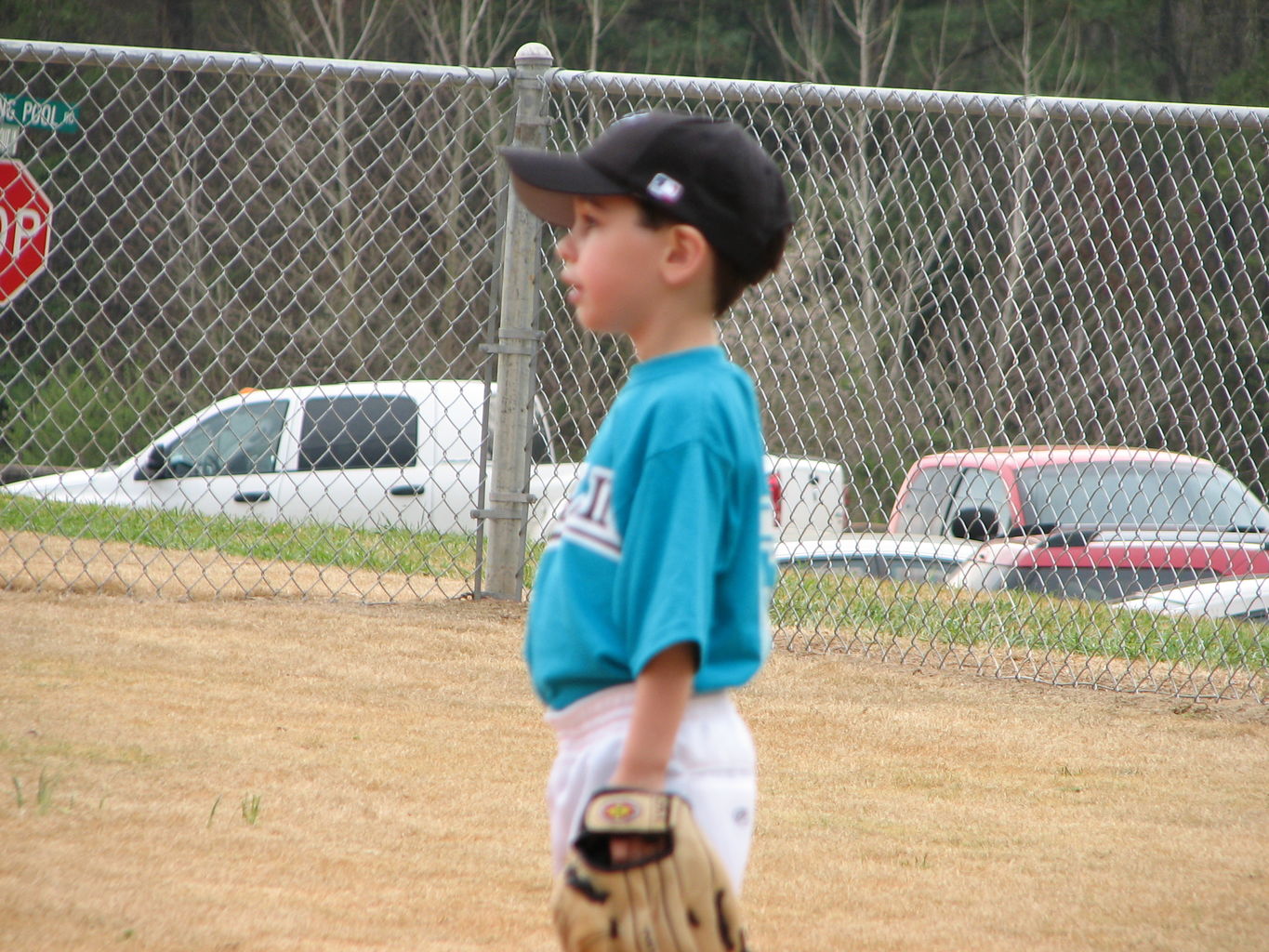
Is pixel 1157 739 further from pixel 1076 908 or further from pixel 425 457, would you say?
pixel 425 457

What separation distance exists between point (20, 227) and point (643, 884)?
13.6ft

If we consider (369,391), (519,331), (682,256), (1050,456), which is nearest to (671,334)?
(682,256)

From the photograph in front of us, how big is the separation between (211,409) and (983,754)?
7055 millimetres

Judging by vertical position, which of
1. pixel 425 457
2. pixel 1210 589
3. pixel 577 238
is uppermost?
pixel 577 238

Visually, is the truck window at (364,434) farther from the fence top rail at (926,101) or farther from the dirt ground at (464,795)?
the fence top rail at (926,101)

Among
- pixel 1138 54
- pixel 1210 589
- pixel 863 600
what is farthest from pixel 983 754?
pixel 1138 54

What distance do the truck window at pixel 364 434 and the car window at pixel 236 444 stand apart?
0.74 ft

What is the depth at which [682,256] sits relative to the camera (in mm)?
1656

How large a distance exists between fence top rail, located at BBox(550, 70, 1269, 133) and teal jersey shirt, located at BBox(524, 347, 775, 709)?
10.7 ft

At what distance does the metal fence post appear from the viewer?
4730mm

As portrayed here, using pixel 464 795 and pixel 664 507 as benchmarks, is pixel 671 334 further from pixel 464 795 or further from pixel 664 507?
pixel 464 795

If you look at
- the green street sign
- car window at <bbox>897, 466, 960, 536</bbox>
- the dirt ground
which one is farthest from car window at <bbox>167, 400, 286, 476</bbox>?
the dirt ground

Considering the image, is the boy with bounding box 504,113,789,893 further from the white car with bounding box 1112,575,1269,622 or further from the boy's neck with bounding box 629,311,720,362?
the white car with bounding box 1112,575,1269,622

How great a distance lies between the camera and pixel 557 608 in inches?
63.2
